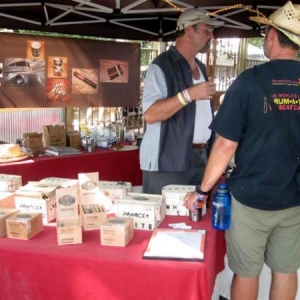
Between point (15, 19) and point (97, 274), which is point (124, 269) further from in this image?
point (15, 19)

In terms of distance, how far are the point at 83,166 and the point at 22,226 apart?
6.92 ft

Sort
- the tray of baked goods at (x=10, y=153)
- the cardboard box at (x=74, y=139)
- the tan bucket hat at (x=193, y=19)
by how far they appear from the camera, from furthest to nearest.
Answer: the cardboard box at (x=74, y=139)
the tray of baked goods at (x=10, y=153)
the tan bucket hat at (x=193, y=19)

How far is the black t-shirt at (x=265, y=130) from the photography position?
60.7 inches

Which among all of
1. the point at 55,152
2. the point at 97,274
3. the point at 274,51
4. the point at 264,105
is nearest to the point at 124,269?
the point at 97,274

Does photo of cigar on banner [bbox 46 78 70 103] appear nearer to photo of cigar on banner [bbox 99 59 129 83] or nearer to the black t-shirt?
photo of cigar on banner [bbox 99 59 129 83]

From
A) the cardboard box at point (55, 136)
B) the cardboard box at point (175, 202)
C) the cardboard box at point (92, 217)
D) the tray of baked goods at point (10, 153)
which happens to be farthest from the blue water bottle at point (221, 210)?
the cardboard box at point (55, 136)

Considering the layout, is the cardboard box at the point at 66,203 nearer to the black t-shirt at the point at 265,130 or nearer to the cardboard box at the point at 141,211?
the cardboard box at the point at 141,211

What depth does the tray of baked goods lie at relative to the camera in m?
3.25

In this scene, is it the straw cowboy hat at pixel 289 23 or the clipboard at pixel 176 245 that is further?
the straw cowboy hat at pixel 289 23

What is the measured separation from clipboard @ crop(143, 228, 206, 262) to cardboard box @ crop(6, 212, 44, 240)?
47cm

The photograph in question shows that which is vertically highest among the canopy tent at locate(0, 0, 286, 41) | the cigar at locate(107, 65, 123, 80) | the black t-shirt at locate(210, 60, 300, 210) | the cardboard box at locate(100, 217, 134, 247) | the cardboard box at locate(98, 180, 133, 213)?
the canopy tent at locate(0, 0, 286, 41)

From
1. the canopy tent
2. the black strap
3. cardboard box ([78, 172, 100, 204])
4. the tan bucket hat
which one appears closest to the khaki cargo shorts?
the black strap

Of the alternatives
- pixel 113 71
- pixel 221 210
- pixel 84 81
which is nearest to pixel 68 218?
pixel 221 210

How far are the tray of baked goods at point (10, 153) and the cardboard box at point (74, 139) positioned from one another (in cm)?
63
